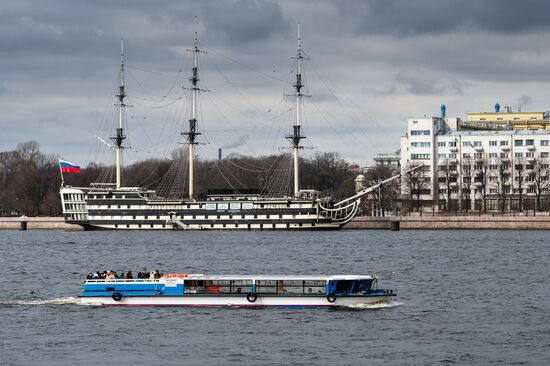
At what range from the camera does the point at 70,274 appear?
278 feet

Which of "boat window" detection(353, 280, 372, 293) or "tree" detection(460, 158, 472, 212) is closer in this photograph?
"boat window" detection(353, 280, 372, 293)

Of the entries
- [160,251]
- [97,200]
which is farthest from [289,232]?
[160,251]

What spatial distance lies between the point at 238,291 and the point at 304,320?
5.74 m

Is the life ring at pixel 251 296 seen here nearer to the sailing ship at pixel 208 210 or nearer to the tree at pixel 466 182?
the sailing ship at pixel 208 210

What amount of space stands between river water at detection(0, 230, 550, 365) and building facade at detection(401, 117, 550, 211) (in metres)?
84.5

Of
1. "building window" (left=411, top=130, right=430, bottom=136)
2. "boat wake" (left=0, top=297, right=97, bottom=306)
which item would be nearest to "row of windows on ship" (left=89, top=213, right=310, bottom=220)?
"building window" (left=411, top=130, right=430, bottom=136)

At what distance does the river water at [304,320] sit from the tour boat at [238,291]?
0.81 metres

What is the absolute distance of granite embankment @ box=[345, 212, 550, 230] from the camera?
149000mm

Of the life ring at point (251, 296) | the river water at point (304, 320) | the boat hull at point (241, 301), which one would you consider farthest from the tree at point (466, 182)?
the life ring at point (251, 296)

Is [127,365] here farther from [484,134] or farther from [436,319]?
[484,134]

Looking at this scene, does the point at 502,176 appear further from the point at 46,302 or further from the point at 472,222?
the point at 46,302

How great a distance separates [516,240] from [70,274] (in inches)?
2182

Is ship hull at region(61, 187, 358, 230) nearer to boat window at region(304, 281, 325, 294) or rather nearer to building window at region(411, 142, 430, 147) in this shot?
building window at region(411, 142, 430, 147)

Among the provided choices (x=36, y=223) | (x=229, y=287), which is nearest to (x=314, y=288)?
(x=229, y=287)
